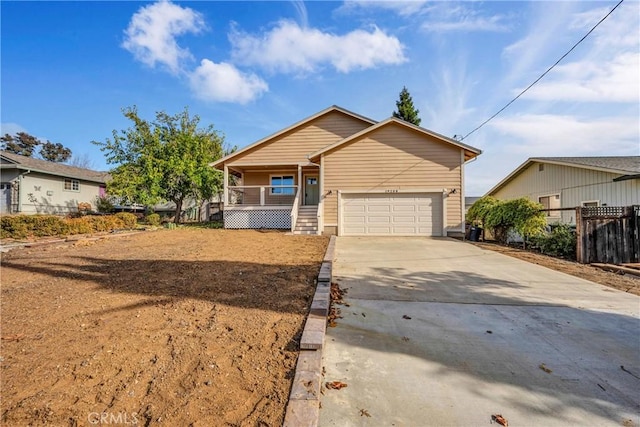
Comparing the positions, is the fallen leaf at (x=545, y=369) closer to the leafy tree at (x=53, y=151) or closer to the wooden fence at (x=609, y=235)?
the wooden fence at (x=609, y=235)

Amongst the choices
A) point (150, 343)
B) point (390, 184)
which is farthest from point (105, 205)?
point (150, 343)

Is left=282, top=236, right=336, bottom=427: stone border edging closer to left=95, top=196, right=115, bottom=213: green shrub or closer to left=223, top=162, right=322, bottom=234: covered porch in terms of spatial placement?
left=223, top=162, right=322, bottom=234: covered porch

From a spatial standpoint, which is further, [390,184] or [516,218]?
[390,184]

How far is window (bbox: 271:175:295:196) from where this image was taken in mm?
15914

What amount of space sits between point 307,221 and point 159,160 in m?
10.8

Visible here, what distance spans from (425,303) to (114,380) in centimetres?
364

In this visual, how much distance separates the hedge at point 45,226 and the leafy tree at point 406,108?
75.0 ft

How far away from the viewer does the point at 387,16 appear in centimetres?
982

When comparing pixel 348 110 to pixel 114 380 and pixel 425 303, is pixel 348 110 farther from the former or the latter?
pixel 114 380

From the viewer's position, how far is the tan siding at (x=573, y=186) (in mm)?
11997

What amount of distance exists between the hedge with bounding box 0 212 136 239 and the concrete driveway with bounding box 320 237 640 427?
1254 cm

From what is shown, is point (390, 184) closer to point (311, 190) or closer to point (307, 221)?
point (307, 221)

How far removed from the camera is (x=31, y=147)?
43.5 metres

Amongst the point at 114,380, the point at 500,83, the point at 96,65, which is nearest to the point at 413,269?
the point at 114,380
